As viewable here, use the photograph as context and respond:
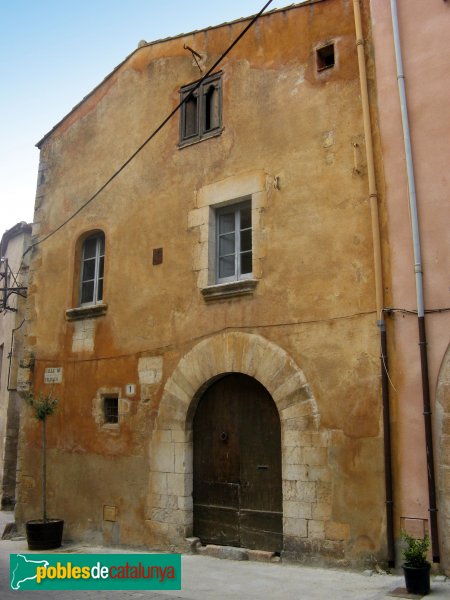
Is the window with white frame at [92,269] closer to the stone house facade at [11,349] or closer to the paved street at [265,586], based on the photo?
the stone house facade at [11,349]

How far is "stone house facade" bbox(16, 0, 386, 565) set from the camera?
6812 millimetres

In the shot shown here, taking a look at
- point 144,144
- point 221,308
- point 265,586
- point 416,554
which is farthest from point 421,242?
point 144,144

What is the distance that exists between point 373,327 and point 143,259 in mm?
4003

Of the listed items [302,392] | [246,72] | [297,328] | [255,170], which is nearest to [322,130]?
[255,170]

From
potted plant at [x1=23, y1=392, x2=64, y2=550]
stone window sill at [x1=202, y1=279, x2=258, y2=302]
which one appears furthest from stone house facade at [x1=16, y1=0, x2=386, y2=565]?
potted plant at [x1=23, y1=392, x2=64, y2=550]

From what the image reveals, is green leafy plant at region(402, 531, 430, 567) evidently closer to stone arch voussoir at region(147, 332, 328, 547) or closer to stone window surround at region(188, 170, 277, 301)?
stone arch voussoir at region(147, 332, 328, 547)

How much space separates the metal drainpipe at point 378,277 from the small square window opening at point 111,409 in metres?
4.45

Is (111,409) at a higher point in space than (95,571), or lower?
higher

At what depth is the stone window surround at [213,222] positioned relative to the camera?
25.7ft

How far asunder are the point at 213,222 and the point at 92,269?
2.93 m

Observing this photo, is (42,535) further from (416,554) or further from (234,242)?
(416,554)

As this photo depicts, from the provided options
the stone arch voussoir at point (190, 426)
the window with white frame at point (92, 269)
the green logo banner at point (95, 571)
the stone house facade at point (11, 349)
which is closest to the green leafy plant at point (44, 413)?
the green logo banner at point (95, 571)

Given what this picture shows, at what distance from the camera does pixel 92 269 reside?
34.3 ft

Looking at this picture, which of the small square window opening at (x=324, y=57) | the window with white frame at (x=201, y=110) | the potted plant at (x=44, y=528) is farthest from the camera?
the window with white frame at (x=201, y=110)
